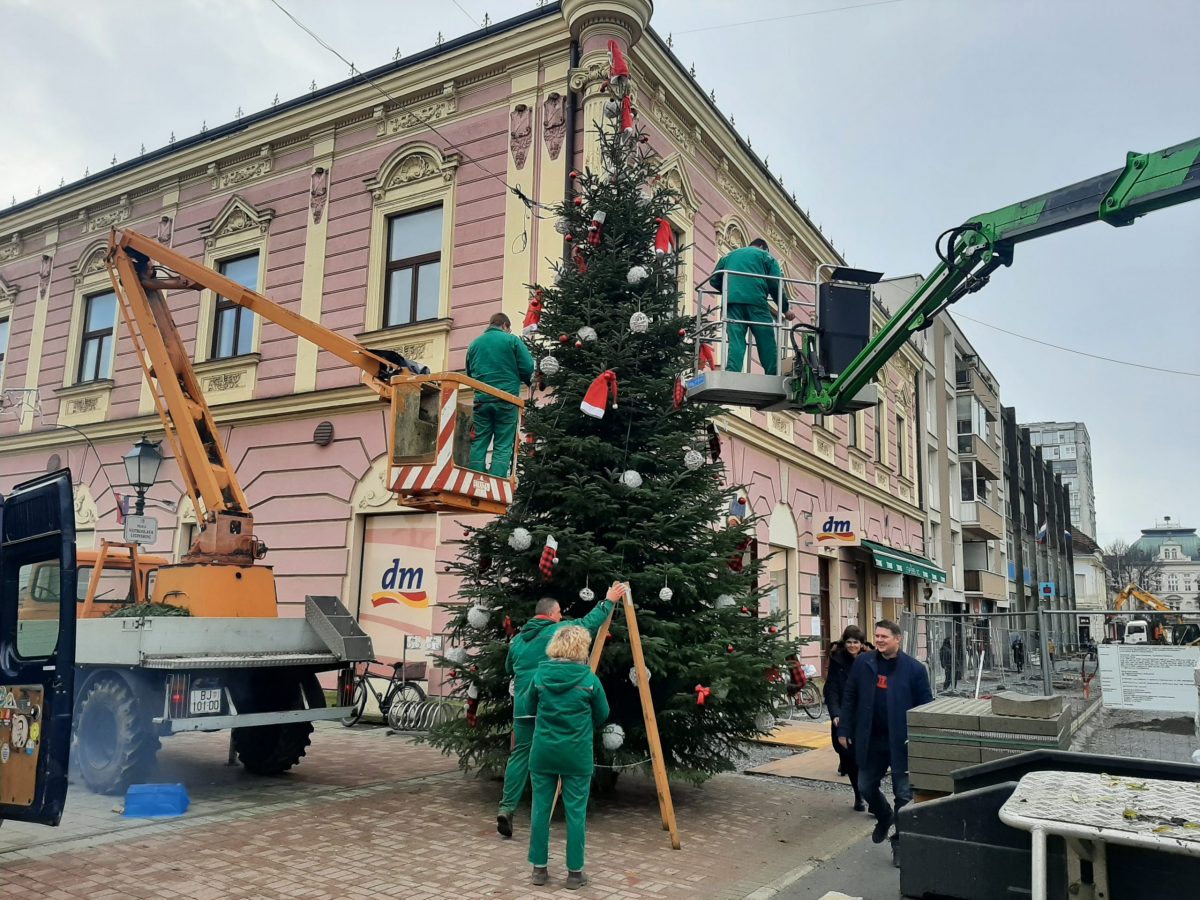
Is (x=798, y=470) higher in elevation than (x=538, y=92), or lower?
lower

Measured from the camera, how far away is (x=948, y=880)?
14.3ft

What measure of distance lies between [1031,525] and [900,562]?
36.5m

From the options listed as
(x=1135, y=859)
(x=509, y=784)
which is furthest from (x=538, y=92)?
(x=1135, y=859)

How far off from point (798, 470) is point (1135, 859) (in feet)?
55.3

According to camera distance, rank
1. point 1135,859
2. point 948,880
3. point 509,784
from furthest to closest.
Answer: point 509,784 → point 948,880 → point 1135,859

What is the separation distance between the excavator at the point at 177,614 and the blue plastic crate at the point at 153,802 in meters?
0.54

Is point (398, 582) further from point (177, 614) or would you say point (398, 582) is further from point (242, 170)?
point (242, 170)

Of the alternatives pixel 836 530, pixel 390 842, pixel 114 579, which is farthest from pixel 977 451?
pixel 390 842

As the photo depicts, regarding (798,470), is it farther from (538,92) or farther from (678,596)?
(678,596)

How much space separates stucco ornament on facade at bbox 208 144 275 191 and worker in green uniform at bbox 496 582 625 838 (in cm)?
1356

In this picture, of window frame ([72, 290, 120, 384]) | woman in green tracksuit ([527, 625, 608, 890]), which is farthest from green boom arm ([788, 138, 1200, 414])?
window frame ([72, 290, 120, 384])

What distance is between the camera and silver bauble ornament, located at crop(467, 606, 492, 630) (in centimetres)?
790

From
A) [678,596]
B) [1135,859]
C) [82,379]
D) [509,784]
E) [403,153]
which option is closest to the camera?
[1135,859]

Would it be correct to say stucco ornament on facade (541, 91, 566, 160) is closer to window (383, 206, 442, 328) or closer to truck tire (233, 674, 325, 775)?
window (383, 206, 442, 328)
